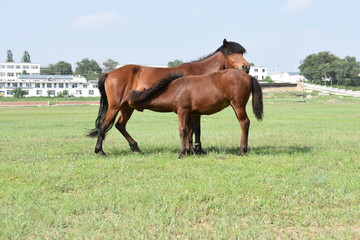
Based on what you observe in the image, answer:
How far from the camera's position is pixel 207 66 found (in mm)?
10938

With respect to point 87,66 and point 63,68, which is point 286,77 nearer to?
point 87,66

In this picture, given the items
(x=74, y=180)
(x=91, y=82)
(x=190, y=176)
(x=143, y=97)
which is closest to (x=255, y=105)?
(x=143, y=97)

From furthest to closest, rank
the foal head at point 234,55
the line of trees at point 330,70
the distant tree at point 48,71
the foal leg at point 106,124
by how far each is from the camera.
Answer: the distant tree at point 48,71 < the line of trees at point 330,70 < the foal head at point 234,55 < the foal leg at point 106,124

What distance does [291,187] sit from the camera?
6500 millimetres

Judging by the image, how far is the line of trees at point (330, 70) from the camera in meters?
130

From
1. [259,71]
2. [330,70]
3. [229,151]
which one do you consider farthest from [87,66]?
[229,151]

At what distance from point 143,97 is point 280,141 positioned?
17.8 ft

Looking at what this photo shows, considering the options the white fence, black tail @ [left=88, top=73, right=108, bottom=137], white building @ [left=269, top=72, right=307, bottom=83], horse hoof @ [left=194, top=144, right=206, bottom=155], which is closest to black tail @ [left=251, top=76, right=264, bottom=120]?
horse hoof @ [left=194, top=144, right=206, bottom=155]

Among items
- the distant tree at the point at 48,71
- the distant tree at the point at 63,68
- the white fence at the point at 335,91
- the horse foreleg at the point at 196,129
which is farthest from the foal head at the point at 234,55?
the distant tree at the point at 48,71

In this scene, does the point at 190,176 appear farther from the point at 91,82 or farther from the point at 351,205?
the point at 91,82

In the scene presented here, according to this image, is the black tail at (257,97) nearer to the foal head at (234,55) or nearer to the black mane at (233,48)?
the foal head at (234,55)

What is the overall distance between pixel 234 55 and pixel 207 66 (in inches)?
29.3

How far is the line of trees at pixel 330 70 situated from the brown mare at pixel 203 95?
420ft

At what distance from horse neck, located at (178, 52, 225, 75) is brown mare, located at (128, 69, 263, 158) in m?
0.81
